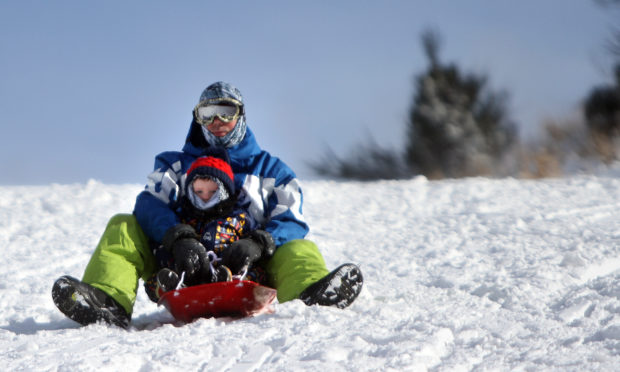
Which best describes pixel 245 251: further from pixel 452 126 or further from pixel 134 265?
pixel 452 126

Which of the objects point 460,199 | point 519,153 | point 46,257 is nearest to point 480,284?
point 46,257

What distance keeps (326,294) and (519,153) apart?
928 centimetres

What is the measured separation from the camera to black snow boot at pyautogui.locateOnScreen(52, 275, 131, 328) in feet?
7.55

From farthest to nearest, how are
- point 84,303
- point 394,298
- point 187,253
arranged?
point 394,298, point 187,253, point 84,303

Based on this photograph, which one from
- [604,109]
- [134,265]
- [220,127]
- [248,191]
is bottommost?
[134,265]

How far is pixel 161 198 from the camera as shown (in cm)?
289

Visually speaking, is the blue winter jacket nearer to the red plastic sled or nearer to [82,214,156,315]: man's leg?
[82,214,156,315]: man's leg

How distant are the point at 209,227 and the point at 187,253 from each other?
0.92 feet

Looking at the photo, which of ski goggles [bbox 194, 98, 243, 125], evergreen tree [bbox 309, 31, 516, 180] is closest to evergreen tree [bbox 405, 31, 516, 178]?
evergreen tree [bbox 309, 31, 516, 180]

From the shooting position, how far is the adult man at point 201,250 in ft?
7.92

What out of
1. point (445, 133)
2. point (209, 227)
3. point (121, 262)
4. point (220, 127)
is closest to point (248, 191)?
point (209, 227)

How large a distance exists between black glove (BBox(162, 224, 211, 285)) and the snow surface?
8.4 inches

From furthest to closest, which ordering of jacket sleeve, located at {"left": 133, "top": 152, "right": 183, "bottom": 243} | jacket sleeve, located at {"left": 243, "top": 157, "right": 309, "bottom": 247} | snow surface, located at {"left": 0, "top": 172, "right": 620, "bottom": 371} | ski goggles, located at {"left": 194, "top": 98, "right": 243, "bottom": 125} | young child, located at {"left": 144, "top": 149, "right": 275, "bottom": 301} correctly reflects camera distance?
ski goggles, located at {"left": 194, "top": 98, "right": 243, "bottom": 125}, jacket sleeve, located at {"left": 243, "top": 157, "right": 309, "bottom": 247}, jacket sleeve, located at {"left": 133, "top": 152, "right": 183, "bottom": 243}, young child, located at {"left": 144, "top": 149, "right": 275, "bottom": 301}, snow surface, located at {"left": 0, "top": 172, "right": 620, "bottom": 371}

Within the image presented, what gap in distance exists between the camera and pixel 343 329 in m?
2.15
